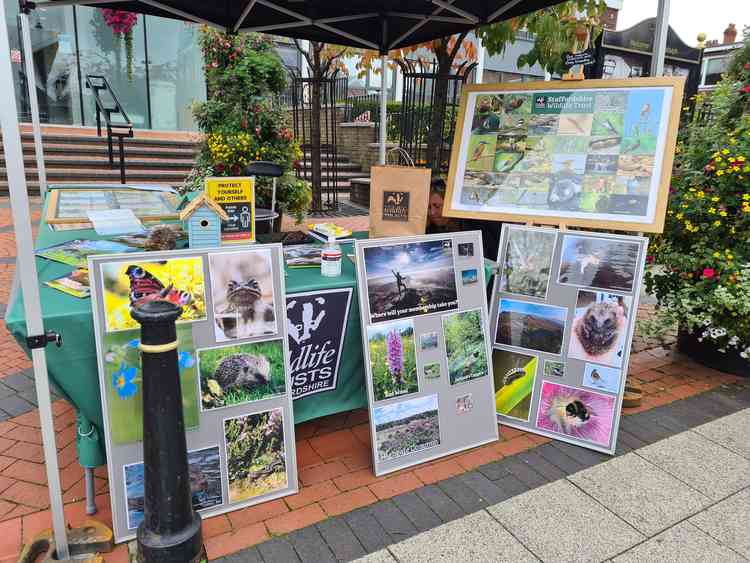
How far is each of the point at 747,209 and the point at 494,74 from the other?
17463 millimetres

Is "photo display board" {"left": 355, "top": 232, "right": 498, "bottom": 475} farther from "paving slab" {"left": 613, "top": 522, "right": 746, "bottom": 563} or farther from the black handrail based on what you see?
the black handrail

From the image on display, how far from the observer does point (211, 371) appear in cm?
218

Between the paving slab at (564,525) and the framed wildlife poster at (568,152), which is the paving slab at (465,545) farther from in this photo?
the framed wildlife poster at (568,152)

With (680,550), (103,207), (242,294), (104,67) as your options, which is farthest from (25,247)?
(104,67)

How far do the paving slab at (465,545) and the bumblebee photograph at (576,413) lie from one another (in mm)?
823

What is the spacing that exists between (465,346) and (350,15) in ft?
9.13

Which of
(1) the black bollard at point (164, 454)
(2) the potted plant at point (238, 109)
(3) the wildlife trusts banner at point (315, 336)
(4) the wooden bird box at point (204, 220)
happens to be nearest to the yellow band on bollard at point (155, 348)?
(1) the black bollard at point (164, 454)

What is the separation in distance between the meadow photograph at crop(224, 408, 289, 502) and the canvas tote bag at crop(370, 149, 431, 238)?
1244 millimetres

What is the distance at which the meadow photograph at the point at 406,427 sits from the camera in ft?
8.35

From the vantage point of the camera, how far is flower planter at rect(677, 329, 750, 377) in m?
3.84

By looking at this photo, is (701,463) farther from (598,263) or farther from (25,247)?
(25,247)

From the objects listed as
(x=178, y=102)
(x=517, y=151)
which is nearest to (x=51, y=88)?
(x=178, y=102)

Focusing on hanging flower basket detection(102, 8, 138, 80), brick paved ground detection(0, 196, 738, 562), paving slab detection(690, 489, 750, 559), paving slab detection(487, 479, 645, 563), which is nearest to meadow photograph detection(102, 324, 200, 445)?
brick paved ground detection(0, 196, 738, 562)

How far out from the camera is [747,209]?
3.26 meters
